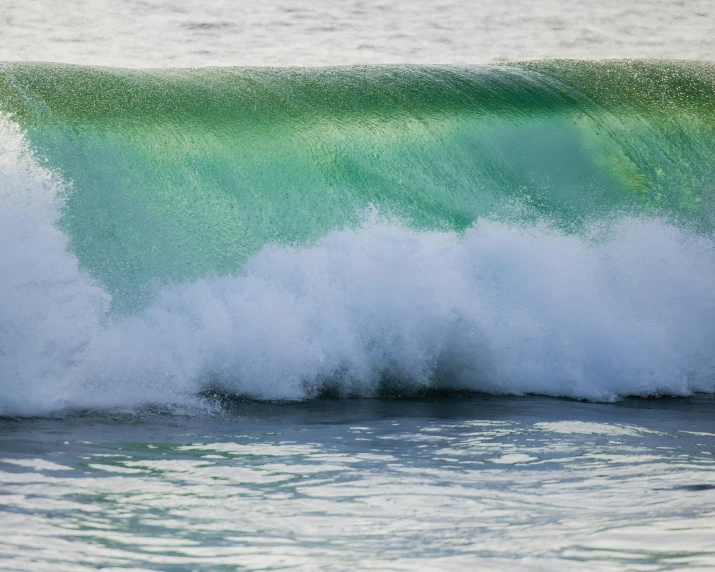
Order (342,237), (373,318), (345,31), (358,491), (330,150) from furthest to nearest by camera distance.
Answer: (345,31) → (330,150) → (342,237) → (373,318) → (358,491)

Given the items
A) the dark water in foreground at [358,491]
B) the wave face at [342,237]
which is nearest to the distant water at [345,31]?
the wave face at [342,237]

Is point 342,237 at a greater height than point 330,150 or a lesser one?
lesser

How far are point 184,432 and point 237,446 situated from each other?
42 centimetres

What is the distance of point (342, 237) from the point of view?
620cm

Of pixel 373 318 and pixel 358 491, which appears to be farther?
pixel 373 318

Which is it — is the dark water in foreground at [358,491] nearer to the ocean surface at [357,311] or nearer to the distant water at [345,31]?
the ocean surface at [357,311]

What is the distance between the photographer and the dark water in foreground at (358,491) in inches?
112

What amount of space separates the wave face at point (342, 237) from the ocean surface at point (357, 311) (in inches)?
0.7

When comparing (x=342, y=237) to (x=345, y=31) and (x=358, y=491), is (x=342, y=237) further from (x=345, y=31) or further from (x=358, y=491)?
(x=345, y=31)

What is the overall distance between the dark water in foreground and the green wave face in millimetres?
1472

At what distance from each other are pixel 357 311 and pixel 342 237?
20.5 inches

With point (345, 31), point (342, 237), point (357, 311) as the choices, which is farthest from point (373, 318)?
point (345, 31)

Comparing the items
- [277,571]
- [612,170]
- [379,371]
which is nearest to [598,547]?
[277,571]

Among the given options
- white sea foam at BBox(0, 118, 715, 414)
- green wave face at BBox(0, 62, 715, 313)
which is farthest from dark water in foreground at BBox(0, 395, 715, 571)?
green wave face at BBox(0, 62, 715, 313)
